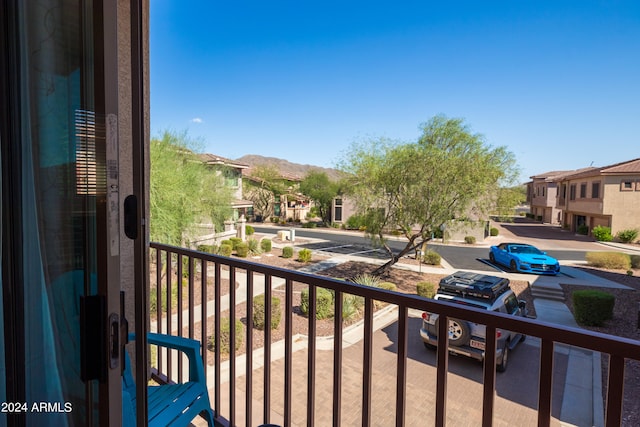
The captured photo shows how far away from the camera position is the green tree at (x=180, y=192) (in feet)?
26.4

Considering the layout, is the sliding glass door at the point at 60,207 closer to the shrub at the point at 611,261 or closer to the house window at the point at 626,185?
the shrub at the point at 611,261

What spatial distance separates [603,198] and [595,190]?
1309 mm

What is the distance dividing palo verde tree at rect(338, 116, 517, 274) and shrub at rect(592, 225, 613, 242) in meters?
13.0

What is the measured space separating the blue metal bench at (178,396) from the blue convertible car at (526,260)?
1321cm

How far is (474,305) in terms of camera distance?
459 cm

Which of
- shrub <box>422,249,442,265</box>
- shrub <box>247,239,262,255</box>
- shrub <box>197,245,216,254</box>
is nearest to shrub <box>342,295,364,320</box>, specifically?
shrub <box>197,245,216,254</box>

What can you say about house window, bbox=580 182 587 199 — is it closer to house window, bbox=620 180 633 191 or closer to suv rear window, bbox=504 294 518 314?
house window, bbox=620 180 633 191

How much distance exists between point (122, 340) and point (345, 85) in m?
26.1

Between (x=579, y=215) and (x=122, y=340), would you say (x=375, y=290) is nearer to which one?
(x=122, y=340)

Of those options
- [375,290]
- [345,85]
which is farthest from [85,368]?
[345,85]

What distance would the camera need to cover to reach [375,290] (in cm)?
114

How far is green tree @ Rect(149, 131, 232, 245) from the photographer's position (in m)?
8.04

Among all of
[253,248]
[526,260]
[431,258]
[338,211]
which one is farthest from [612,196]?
[253,248]

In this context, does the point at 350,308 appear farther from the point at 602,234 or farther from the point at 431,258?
the point at 602,234
